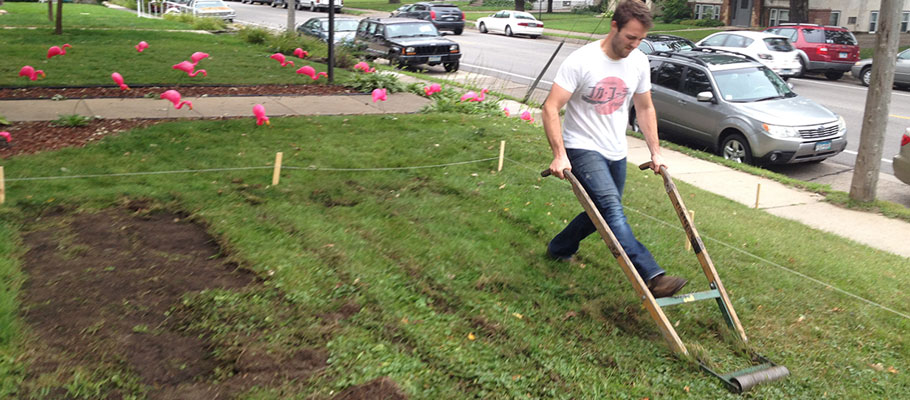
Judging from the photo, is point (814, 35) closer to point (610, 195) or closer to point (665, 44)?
point (665, 44)

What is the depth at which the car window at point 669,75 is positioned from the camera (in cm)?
1325

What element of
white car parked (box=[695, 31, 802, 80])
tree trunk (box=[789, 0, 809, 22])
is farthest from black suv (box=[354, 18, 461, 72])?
tree trunk (box=[789, 0, 809, 22])

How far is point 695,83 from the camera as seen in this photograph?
42.2 ft

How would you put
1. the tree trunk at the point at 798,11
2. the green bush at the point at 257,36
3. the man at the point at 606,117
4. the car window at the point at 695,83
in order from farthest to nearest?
the tree trunk at the point at 798,11
the green bush at the point at 257,36
the car window at the point at 695,83
the man at the point at 606,117

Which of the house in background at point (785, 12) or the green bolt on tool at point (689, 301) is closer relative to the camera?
the green bolt on tool at point (689, 301)

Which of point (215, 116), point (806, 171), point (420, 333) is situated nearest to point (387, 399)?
point (420, 333)

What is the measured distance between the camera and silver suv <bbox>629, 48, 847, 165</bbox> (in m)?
11.5

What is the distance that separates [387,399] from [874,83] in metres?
7.59

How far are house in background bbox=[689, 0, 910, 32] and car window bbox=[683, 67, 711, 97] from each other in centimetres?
2663

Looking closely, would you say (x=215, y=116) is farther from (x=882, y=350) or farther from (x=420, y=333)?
(x=882, y=350)

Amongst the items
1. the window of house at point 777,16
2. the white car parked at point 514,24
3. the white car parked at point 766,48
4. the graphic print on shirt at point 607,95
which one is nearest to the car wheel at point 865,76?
the white car parked at point 766,48

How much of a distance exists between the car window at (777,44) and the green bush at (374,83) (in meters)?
13.9

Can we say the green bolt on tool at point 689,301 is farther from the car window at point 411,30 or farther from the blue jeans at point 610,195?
the car window at point 411,30

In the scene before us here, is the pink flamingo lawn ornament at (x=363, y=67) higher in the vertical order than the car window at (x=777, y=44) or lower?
lower
